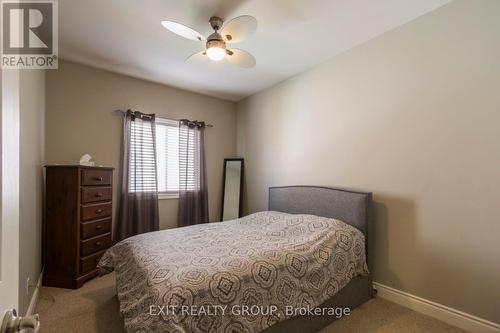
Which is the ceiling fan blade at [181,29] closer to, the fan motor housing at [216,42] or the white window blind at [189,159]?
the fan motor housing at [216,42]

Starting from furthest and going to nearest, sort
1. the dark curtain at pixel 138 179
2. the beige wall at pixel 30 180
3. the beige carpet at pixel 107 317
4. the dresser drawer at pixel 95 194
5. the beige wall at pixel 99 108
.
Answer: the dark curtain at pixel 138 179, the beige wall at pixel 99 108, the dresser drawer at pixel 95 194, the beige carpet at pixel 107 317, the beige wall at pixel 30 180

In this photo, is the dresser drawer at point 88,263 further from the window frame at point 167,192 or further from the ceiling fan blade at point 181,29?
the ceiling fan blade at point 181,29

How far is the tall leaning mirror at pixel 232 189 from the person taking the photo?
4173 mm

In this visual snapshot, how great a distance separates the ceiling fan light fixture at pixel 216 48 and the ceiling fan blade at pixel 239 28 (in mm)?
85

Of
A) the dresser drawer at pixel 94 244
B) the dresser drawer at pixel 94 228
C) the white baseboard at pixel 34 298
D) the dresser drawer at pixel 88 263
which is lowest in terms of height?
the white baseboard at pixel 34 298

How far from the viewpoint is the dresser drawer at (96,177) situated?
257 centimetres

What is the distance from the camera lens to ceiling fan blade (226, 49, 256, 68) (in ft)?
7.20

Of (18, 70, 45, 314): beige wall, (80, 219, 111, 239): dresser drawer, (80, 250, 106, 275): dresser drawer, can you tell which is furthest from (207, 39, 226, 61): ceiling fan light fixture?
(80, 250, 106, 275): dresser drawer

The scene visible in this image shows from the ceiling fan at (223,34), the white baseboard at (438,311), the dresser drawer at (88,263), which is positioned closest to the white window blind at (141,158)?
the dresser drawer at (88,263)

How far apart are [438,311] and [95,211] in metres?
3.54

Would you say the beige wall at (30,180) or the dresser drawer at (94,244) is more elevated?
the beige wall at (30,180)

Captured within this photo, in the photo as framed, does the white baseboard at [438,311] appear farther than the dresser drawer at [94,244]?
No

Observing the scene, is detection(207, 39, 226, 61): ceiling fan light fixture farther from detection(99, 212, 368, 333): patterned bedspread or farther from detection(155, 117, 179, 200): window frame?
detection(155, 117, 179, 200): window frame

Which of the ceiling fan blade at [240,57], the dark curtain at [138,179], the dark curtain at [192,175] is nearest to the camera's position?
the ceiling fan blade at [240,57]
